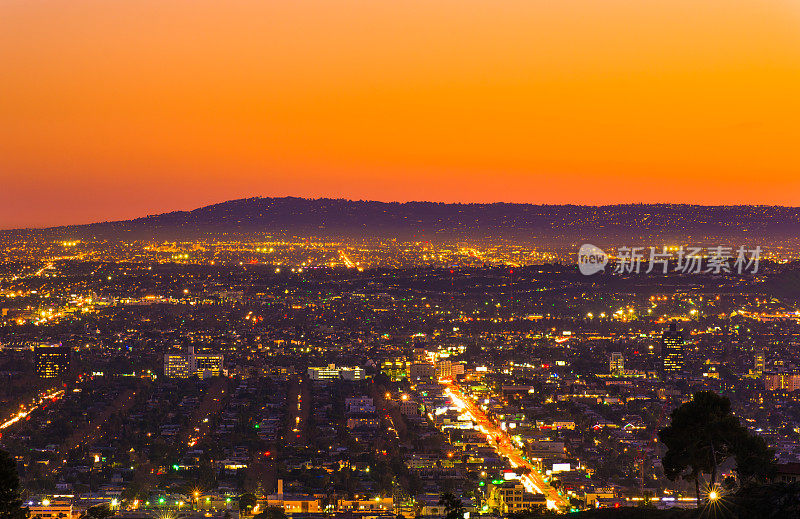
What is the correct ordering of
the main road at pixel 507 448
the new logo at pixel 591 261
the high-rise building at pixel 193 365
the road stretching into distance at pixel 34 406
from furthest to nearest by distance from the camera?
the new logo at pixel 591 261 → the high-rise building at pixel 193 365 → the road stretching into distance at pixel 34 406 → the main road at pixel 507 448

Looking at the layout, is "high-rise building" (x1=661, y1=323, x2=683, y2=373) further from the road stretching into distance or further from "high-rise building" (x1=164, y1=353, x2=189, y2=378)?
the road stretching into distance

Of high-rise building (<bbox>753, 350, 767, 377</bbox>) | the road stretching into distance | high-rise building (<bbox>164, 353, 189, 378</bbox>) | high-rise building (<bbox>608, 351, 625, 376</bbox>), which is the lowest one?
the road stretching into distance

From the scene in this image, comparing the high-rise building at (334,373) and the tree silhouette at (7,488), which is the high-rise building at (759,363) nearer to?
the high-rise building at (334,373)

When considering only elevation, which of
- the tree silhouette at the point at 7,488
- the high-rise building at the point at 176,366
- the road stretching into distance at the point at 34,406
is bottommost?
the road stretching into distance at the point at 34,406

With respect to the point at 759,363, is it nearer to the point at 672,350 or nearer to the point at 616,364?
the point at 672,350

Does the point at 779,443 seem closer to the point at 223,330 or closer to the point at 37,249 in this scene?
the point at 223,330

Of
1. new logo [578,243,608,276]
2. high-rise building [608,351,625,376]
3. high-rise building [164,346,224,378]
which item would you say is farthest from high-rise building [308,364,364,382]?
new logo [578,243,608,276]

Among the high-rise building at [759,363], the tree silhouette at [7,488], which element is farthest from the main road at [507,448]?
the high-rise building at [759,363]
